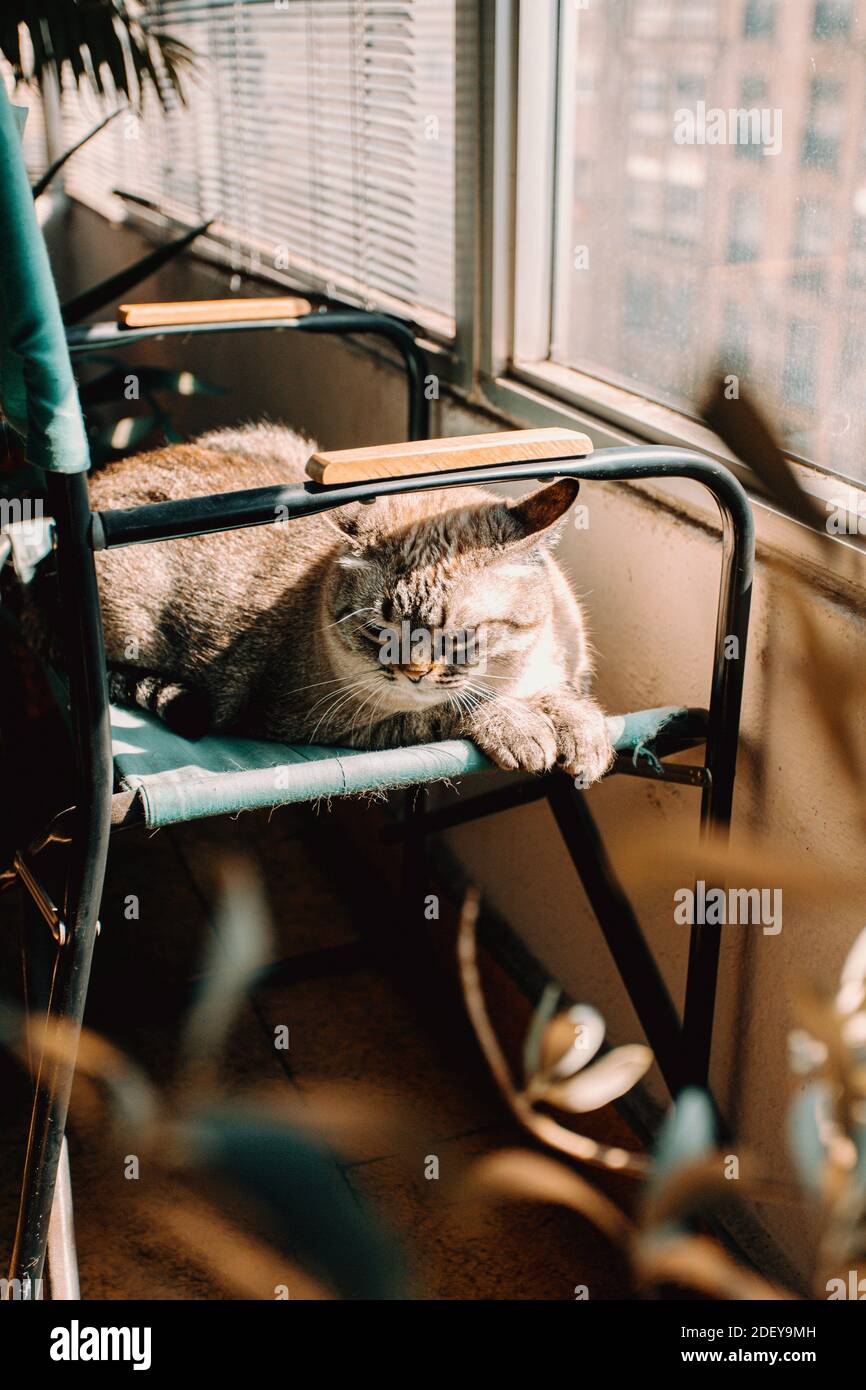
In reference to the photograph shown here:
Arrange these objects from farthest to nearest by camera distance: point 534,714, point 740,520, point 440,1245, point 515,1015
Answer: point 515,1015 → point 440,1245 → point 534,714 → point 740,520

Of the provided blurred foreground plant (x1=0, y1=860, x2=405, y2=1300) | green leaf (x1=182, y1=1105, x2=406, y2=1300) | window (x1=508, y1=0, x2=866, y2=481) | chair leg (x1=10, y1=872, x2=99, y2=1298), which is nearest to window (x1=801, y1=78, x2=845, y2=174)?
window (x1=508, y1=0, x2=866, y2=481)

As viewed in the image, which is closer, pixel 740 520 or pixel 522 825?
pixel 740 520

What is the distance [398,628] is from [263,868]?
3.52ft

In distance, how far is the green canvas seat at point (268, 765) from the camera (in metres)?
1.05

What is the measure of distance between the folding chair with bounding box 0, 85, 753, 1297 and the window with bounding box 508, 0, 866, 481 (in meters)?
0.20

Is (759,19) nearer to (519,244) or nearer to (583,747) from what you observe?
(519,244)

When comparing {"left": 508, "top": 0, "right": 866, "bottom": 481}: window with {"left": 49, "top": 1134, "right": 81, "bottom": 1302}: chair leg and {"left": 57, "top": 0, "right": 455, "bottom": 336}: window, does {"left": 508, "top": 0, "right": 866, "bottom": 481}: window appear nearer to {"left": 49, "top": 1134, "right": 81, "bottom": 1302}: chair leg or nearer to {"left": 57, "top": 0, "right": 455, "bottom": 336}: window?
{"left": 57, "top": 0, "right": 455, "bottom": 336}: window

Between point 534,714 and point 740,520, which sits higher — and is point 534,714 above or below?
below

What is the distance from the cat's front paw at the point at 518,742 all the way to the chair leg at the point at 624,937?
10 centimetres

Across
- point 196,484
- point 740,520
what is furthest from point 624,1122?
point 196,484

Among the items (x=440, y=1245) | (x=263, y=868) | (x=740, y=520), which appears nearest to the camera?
(x=740, y=520)

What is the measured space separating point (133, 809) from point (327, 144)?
1.63 m

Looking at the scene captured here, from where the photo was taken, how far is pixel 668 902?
145 cm
